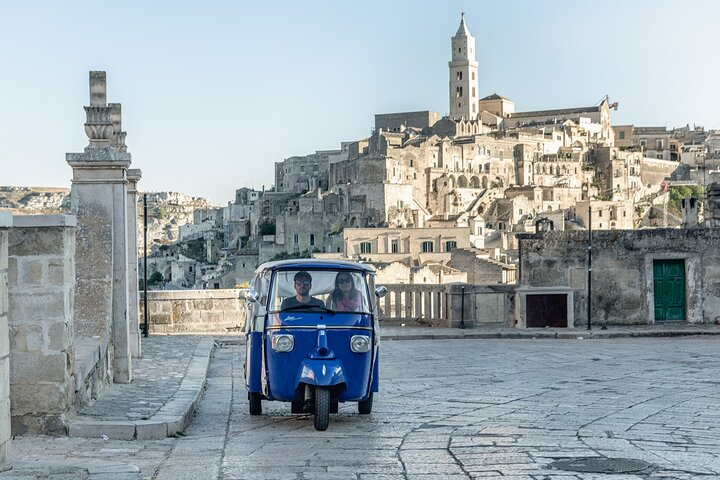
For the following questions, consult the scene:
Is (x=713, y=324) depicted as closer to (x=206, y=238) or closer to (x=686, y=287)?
(x=686, y=287)

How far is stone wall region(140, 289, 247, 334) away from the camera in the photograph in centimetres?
2139

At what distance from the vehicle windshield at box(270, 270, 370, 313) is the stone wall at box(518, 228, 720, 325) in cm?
1201

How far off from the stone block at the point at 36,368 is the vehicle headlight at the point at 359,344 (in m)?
2.63

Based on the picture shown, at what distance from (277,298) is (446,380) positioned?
3706mm

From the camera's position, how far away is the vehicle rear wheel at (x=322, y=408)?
9.64m

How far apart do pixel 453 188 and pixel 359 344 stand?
122m

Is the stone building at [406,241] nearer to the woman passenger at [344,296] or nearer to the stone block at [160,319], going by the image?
the stone block at [160,319]

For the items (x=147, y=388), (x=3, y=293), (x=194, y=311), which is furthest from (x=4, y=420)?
(x=194, y=311)

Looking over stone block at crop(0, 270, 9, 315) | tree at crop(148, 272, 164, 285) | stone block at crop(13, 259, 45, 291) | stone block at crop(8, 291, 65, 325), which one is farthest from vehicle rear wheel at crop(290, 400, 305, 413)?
tree at crop(148, 272, 164, 285)

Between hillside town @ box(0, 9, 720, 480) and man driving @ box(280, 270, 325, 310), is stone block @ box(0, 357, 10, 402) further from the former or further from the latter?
man driving @ box(280, 270, 325, 310)

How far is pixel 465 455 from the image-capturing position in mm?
8172

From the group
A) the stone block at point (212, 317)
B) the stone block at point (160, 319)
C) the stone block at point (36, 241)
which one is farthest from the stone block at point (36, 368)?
the stone block at point (212, 317)

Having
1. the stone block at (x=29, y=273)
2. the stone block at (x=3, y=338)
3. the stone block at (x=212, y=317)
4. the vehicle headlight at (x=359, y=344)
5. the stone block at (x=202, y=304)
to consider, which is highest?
the stone block at (x=29, y=273)

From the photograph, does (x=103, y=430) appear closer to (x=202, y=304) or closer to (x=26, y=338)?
(x=26, y=338)
